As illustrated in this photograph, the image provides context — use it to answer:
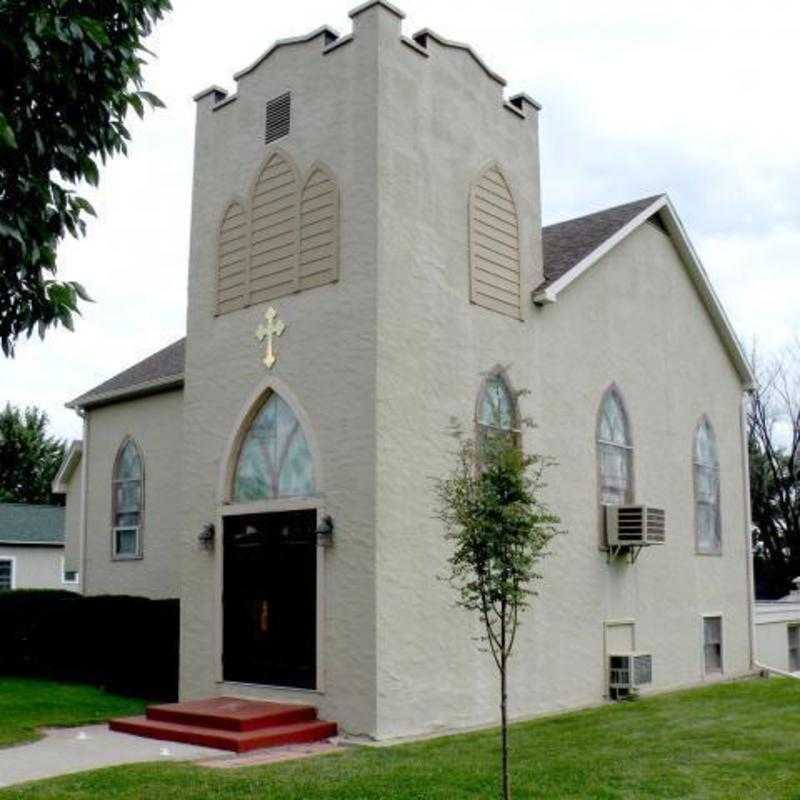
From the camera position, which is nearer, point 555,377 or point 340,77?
point 340,77

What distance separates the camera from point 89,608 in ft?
57.8

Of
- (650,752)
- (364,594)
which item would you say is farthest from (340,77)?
(650,752)

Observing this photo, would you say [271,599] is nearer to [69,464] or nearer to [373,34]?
[373,34]

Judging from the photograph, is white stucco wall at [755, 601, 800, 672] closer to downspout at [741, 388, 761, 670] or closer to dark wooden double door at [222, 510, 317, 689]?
downspout at [741, 388, 761, 670]

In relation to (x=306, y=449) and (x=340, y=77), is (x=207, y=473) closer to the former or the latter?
(x=306, y=449)

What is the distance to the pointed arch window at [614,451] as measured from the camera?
17078 millimetres

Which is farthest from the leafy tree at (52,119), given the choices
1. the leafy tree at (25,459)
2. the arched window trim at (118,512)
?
the leafy tree at (25,459)

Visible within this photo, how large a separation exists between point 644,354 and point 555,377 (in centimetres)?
303

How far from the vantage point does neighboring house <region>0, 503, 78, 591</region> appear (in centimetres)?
3550

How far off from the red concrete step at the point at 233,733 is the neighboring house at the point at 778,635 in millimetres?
11530

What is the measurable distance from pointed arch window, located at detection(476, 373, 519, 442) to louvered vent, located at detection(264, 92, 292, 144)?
14.4 ft

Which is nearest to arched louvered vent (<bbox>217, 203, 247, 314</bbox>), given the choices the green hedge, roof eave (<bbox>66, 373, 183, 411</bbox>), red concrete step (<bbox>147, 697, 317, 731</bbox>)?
roof eave (<bbox>66, 373, 183, 411</bbox>)

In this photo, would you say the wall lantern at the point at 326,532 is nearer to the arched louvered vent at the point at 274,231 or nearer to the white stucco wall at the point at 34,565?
the arched louvered vent at the point at 274,231

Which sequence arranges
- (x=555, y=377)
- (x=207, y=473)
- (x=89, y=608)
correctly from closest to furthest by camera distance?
(x=207, y=473), (x=555, y=377), (x=89, y=608)
